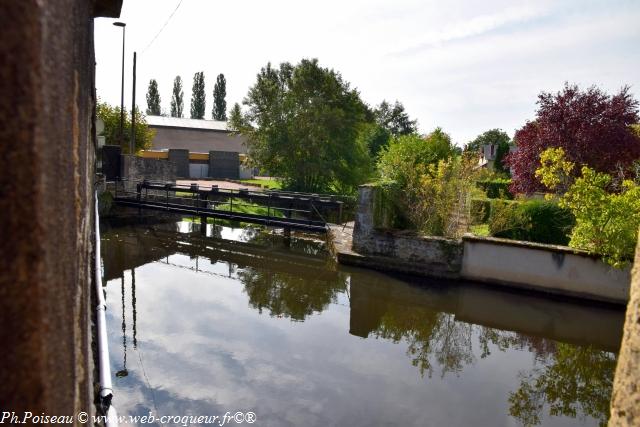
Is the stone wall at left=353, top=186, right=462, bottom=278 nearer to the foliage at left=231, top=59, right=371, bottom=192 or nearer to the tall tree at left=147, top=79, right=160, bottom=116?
the foliage at left=231, top=59, right=371, bottom=192

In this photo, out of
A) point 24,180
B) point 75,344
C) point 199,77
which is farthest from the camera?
point 199,77

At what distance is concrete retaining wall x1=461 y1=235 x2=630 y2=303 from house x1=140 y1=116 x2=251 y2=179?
25824mm

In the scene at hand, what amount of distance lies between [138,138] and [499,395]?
91.3 feet

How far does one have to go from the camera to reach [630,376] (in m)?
1.35

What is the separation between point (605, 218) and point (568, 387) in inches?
167

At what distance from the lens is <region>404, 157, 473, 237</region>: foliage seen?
11633 mm

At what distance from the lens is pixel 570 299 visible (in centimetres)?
960

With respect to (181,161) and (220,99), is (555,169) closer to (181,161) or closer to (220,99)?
(181,161)

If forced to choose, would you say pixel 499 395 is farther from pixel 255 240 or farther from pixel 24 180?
pixel 255 240

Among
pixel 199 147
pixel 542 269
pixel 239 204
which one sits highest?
pixel 199 147

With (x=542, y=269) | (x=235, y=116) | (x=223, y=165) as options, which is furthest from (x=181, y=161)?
(x=542, y=269)

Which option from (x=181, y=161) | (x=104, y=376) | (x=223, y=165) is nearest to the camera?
(x=104, y=376)

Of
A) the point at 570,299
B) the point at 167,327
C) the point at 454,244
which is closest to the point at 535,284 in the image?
the point at 570,299

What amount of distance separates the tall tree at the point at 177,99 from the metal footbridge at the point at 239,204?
46.3 m
